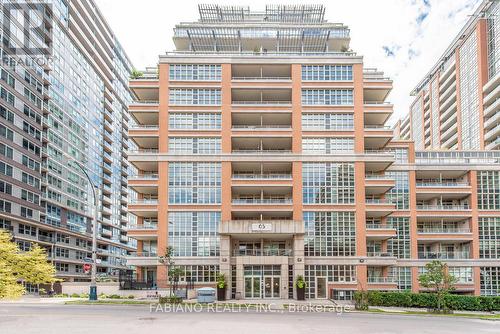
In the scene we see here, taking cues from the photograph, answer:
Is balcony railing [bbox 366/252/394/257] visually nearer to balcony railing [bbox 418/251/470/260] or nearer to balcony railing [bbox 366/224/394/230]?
balcony railing [bbox 366/224/394/230]

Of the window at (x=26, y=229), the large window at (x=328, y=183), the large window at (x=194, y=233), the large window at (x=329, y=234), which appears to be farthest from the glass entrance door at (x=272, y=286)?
the window at (x=26, y=229)

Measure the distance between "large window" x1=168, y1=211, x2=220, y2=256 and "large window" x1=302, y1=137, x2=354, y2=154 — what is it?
1356cm

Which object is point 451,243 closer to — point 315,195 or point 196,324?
point 315,195

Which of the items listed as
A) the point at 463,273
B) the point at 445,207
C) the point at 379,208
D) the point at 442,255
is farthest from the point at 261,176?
the point at 463,273

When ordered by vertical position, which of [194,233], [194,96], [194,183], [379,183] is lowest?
[194,233]

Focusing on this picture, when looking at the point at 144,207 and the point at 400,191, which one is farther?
the point at 400,191

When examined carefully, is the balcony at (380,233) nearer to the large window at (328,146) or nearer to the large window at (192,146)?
the large window at (328,146)

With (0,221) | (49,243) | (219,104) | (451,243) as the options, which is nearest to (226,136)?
(219,104)

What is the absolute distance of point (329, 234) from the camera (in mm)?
62281

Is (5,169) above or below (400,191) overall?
above

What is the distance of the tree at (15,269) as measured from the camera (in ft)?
61.9

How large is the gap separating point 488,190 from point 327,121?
23822 millimetres

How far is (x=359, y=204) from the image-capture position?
62.6 m

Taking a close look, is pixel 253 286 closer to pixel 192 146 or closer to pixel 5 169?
pixel 192 146
